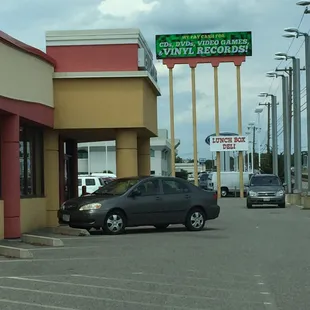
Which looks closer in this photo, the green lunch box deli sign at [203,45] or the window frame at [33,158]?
the window frame at [33,158]

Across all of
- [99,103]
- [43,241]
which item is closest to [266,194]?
[99,103]

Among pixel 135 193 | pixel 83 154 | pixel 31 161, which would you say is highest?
pixel 83 154

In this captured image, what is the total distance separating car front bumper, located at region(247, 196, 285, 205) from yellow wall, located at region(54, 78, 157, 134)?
14.7 meters

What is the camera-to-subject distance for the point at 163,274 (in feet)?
34.3

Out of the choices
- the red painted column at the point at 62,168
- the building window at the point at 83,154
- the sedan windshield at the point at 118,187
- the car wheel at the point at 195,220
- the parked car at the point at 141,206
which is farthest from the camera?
the building window at the point at 83,154

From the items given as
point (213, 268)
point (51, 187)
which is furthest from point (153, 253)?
point (51, 187)

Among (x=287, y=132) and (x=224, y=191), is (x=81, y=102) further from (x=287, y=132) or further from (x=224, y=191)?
(x=224, y=191)

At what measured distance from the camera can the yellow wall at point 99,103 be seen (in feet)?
66.6

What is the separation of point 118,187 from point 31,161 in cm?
347

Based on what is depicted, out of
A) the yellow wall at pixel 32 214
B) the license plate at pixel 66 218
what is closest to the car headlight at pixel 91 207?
the license plate at pixel 66 218

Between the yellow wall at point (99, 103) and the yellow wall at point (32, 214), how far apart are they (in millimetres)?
2516

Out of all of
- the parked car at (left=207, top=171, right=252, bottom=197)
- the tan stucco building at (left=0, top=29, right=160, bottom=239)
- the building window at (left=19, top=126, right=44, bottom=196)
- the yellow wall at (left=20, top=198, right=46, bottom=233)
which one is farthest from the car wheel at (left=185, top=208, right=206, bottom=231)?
the parked car at (left=207, top=171, right=252, bottom=197)

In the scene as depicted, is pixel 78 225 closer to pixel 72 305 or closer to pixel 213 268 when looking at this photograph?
pixel 213 268

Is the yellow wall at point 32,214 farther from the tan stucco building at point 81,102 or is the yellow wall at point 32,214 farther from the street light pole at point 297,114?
the street light pole at point 297,114
